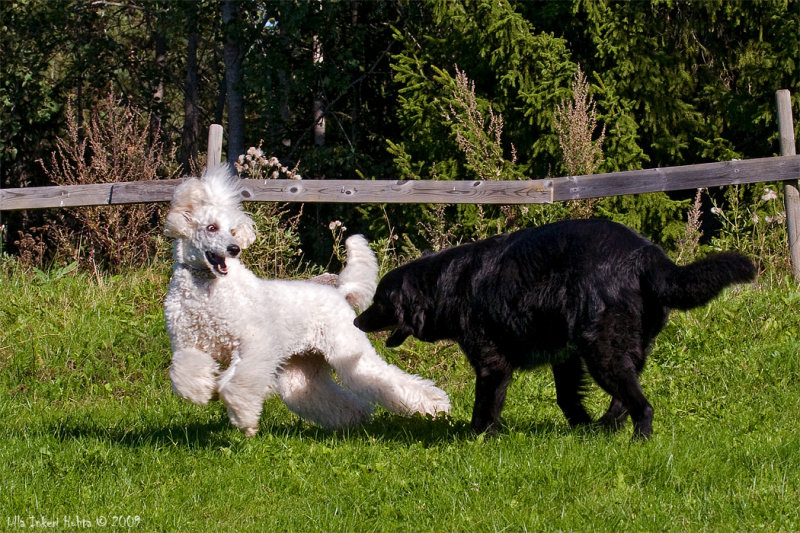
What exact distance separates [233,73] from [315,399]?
12803 mm

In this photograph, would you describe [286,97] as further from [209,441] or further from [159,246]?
[209,441]

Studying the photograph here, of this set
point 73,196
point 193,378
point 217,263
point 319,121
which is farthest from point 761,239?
point 319,121

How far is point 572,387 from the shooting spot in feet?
17.8

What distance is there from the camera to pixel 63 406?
6.93 meters

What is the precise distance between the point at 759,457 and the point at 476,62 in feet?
34.5

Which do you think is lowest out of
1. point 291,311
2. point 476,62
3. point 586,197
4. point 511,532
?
point 511,532

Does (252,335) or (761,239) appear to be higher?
(761,239)

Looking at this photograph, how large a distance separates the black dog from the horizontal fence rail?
3050 mm

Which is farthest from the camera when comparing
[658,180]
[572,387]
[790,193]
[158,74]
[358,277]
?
[158,74]

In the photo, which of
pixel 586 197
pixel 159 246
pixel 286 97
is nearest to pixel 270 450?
pixel 586 197

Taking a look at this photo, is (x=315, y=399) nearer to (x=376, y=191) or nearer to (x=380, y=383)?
(x=380, y=383)

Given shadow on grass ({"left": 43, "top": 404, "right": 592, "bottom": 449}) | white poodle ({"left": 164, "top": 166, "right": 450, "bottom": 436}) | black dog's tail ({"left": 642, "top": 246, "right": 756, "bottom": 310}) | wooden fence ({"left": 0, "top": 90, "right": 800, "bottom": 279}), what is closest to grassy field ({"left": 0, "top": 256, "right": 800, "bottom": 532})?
shadow on grass ({"left": 43, "top": 404, "right": 592, "bottom": 449})

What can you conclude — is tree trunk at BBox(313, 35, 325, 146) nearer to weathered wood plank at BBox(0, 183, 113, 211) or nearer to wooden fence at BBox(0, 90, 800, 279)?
wooden fence at BBox(0, 90, 800, 279)

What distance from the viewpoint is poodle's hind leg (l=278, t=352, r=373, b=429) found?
18.8 feet
